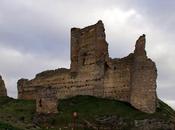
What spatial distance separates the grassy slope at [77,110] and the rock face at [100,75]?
156 centimetres

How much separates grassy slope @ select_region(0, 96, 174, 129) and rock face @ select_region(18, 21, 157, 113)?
1.56 m

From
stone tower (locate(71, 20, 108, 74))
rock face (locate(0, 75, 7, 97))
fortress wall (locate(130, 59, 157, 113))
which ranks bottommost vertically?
fortress wall (locate(130, 59, 157, 113))

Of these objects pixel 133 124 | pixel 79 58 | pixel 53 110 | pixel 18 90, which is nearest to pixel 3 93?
pixel 18 90

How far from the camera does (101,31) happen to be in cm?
8625

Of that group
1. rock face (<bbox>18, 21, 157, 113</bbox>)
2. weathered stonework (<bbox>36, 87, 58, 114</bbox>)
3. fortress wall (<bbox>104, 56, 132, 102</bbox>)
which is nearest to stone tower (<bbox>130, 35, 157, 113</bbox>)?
rock face (<bbox>18, 21, 157, 113</bbox>)

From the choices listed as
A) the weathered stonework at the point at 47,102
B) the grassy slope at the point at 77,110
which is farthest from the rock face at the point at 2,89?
the weathered stonework at the point at 47,102

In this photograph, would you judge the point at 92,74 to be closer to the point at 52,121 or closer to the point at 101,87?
the point at 101,87

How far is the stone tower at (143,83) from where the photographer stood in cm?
7731

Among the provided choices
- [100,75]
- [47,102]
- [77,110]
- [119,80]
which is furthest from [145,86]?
[47,102]

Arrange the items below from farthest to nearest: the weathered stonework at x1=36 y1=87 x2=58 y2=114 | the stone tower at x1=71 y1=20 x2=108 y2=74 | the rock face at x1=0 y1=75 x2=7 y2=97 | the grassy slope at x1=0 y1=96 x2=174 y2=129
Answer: the rock face at x1=0 y1=75 x2=7 y2=97, the stone tower at x1=71 y1=20 x2=108 y2=74, the weathered stonework at x1=36 y1=87 x2=58 y2=114, the grassy slope at x1=0 y1=96 x2=174 y2=129

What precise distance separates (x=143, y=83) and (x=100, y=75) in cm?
855

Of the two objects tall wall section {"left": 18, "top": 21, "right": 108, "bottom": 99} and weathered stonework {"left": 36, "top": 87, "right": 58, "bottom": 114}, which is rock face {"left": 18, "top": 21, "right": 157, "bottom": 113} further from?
weathered stonework {"left": 36, "top": 87, "right": 58, "bottom": 114}

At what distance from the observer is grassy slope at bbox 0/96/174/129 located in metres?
73.4

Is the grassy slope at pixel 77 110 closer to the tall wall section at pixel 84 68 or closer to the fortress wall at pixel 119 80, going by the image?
the fortress wall at pixel 119 80
